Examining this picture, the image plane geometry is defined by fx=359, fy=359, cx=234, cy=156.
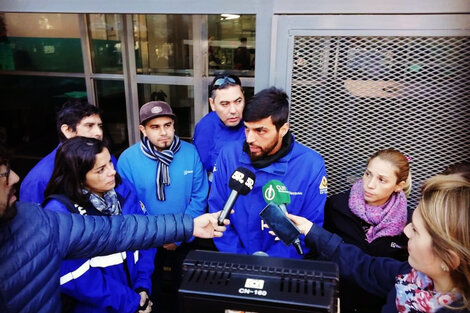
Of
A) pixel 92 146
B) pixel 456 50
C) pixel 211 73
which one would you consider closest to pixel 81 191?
pixel 92 146

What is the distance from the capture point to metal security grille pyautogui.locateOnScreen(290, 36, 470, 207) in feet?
6.59

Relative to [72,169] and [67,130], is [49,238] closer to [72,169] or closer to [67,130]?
[72,169]

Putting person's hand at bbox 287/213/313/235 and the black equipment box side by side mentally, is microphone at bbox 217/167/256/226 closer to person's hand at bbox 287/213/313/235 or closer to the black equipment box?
person's hand at bbox 287/213/313/235

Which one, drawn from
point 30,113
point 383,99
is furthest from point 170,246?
point 30,113

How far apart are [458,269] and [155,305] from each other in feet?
7.30

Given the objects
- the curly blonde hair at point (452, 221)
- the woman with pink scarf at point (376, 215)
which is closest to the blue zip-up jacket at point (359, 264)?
the curly blonde hair at point (452, 221)

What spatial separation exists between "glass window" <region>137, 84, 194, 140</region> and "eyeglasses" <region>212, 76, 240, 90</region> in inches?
79.4

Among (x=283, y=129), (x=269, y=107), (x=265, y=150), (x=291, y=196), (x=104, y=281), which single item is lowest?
(x=104, y=281)

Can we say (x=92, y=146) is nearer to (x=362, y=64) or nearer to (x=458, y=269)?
(x=362, y=64)

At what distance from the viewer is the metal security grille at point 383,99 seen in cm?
201

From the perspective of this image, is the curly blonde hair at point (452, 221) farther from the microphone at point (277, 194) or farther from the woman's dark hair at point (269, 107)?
the woman's dark hair at point (269, 107)

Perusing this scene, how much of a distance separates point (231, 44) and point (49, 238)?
12.7 ft

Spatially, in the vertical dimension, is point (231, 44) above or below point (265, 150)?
above

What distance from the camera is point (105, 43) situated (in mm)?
4691
